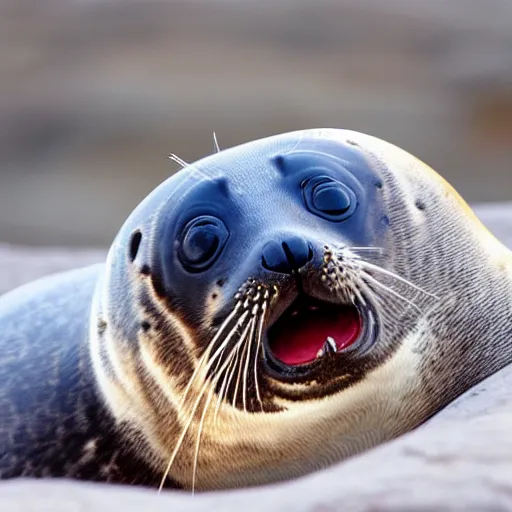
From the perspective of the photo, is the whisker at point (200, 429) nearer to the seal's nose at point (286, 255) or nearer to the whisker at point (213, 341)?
the whisker at point (213, 341)

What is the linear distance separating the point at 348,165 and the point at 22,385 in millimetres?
1038

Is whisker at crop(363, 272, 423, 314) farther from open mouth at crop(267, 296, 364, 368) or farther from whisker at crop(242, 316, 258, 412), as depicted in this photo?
whisker at crop(242, 316, 258, 412)

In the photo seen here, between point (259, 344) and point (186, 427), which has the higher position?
point (259, 344)

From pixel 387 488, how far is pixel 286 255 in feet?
2.90

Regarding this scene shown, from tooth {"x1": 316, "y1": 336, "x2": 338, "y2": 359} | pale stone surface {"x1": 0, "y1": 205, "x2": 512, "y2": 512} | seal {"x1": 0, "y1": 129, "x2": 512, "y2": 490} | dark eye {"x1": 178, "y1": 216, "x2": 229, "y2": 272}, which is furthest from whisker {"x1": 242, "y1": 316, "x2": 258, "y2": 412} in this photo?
pale stone surface {"x1": 0, "y1": 205, "x2": 512, "y2": 512}

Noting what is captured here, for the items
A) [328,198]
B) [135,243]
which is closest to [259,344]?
[328,198]

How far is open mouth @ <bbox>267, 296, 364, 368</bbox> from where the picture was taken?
246cm

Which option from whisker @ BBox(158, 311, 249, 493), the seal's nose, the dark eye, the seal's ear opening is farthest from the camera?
the seal's ear opening

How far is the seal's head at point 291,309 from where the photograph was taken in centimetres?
248

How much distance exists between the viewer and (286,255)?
7.90 ft

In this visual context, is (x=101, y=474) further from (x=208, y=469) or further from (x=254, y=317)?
(x=254, y=317)

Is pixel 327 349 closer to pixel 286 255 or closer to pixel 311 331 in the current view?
pixel 311 331

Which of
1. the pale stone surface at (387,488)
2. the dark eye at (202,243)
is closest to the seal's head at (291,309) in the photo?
the dark eye at (202,243)

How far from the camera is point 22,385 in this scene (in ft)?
10.4
